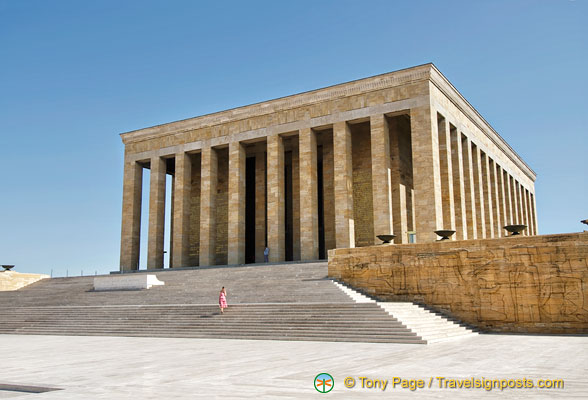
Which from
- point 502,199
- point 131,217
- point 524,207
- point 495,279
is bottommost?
point 495,279

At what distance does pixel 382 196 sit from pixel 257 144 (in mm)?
9521

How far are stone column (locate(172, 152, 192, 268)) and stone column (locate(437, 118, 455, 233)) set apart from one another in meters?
14.1

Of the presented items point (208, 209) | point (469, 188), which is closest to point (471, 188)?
point (469, 188)

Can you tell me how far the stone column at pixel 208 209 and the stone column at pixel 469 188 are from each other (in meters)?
13.4

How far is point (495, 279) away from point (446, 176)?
9.81 m

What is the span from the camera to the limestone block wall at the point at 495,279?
569 inches

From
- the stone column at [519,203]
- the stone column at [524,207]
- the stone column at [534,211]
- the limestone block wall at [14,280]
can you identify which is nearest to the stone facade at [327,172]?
the stone column at [519,203]

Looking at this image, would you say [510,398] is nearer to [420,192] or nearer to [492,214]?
[420,192]

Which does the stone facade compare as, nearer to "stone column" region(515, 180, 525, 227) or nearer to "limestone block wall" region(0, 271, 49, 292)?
"stone column" region(515, 180, 525, 227)

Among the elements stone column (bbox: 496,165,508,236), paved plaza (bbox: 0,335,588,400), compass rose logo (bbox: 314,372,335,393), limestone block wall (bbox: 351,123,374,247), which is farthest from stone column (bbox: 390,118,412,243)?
compass rose logo (bbox: 314,372,335,393)

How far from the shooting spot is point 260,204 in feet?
98.1

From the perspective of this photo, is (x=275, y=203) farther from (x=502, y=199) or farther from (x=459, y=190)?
(x=502, y=199)

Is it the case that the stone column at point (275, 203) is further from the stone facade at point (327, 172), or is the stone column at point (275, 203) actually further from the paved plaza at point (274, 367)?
the paved plaza at point (274, 367)

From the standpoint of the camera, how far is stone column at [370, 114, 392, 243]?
77.7 ft
